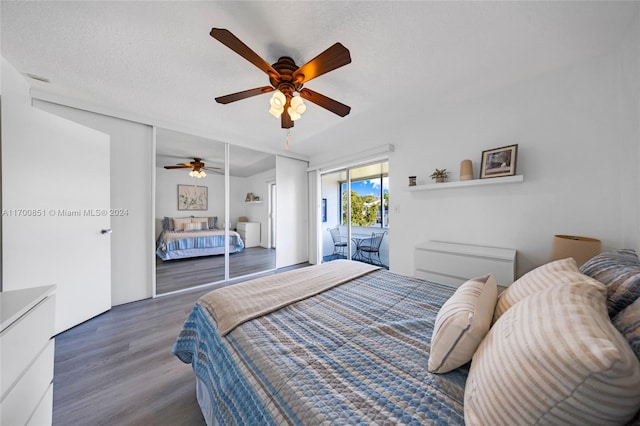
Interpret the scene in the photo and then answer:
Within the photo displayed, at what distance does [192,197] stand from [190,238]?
856mm

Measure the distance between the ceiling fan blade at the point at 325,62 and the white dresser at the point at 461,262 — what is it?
207 centimetres

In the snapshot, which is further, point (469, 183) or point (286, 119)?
point (469, 183)

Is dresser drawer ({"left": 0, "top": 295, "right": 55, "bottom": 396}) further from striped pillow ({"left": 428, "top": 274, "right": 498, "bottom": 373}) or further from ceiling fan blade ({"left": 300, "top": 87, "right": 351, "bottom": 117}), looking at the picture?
ceiling fan blade ({"left": 300, "top": 87, "right": 351, "bottom": 117})

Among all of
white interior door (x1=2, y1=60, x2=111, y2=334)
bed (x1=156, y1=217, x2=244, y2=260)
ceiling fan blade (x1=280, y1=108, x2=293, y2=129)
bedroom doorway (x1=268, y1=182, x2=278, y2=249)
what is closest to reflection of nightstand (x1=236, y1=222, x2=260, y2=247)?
bed (x1=156, y1=217, x2=244, y2=260)

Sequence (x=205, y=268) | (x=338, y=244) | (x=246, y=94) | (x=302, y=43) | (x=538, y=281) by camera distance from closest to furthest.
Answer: (x=538, y=281)
(x=302, y=43)
(x=246, y=94)
(x=205, y=268)
(x=338, y=244)

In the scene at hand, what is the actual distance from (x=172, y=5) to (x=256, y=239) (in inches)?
168

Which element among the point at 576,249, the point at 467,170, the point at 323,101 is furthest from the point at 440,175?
the point at 323,101

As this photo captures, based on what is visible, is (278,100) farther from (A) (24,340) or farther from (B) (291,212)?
(B) (291,212)

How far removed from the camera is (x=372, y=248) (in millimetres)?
4141

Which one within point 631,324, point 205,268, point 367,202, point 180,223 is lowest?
point 205,268

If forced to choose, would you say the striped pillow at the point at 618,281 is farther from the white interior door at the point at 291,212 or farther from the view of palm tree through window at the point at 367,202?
the white interior door at the point at 291,212

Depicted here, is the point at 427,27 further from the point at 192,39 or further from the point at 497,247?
the point at 497,247

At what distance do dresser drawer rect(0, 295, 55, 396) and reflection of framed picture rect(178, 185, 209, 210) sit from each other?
309 cm

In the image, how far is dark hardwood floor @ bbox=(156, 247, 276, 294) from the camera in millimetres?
3357
